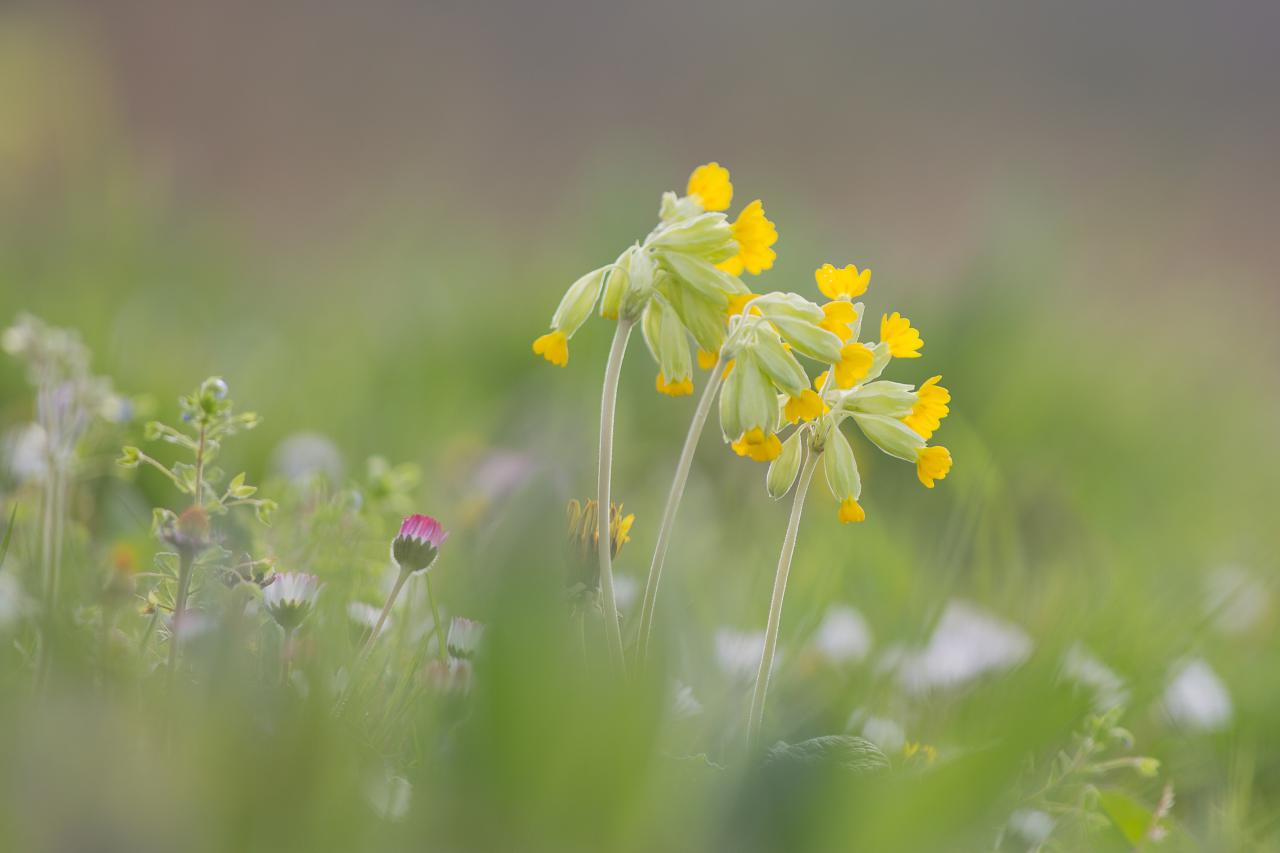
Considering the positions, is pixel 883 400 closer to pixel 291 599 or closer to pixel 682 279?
pixel 682 279

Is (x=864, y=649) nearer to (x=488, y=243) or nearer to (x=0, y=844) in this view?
(x=0, y=844)

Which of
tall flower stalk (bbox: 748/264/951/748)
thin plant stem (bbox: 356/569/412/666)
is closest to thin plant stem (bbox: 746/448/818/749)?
tall flower stalk (bbox: 748/264/951/748)

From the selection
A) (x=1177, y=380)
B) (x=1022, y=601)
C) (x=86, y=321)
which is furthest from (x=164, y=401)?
(x=1177, y=380)

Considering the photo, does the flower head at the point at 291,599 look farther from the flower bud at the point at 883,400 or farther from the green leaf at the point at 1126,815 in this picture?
the green leaf at the point at 1126,815

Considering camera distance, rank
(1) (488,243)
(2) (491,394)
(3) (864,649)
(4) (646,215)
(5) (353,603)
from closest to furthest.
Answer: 1. (5) (353,603)
2. (3) (864,649)
3. (2) (491,394)
4. (4) (646,215)
5. (1) (488,243)

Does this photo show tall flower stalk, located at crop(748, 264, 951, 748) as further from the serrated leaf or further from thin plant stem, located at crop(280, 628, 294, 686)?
thin plant stem, located at crop(280, 628, 294, 686)
